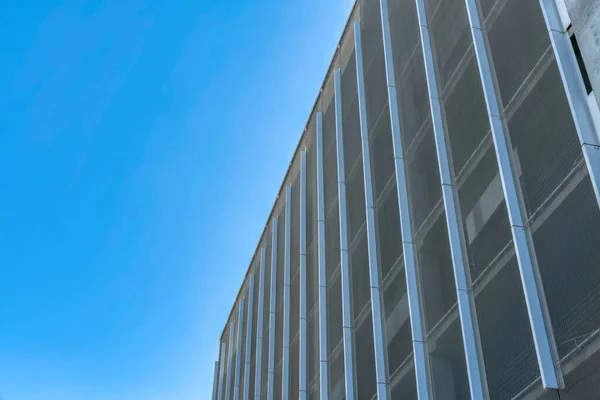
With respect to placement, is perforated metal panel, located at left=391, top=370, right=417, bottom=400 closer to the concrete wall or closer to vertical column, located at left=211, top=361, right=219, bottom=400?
the concrete wall

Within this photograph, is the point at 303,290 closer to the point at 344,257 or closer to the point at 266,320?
the point at 344,257

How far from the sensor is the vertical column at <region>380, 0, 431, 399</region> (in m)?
15.3

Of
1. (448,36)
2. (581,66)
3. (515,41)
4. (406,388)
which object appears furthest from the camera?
(448,36)

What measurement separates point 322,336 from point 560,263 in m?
11.4

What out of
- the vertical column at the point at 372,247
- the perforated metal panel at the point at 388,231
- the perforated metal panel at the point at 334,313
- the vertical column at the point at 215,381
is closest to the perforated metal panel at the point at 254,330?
the vertical column at the point at 215,381

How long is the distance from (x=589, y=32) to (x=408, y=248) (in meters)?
6.73

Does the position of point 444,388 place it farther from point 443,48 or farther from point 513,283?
point 443,48

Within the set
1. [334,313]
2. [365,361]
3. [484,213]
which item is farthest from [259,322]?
[484,213]

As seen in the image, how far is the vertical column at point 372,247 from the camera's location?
1742 cm

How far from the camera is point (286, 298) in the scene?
27.3m

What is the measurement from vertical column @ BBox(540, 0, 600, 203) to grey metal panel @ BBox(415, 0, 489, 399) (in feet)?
11.8

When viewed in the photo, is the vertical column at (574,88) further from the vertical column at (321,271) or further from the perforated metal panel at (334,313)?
the vertical column at (321,271)

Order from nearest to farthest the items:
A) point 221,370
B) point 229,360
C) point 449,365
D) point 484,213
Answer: point 484,213 < point 449,365 < point 229,360 < point 221,370

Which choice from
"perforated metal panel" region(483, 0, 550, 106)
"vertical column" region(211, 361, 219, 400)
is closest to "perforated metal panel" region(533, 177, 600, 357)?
"perforated metal panel" region(483, 0, 550, 106)
